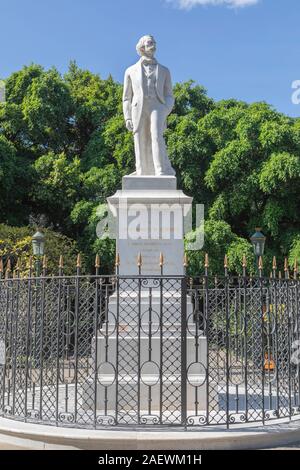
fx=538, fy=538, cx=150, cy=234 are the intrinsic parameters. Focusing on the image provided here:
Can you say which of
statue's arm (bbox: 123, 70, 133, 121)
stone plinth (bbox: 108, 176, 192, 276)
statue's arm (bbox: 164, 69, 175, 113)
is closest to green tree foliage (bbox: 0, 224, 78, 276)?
statue's arm (bbox: 123, 70, 133, 121)

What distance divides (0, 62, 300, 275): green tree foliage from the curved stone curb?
13.7 meters

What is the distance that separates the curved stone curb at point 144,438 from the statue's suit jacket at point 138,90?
19.1 feet

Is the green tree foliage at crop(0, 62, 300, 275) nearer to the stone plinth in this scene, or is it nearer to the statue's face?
the stone plinth

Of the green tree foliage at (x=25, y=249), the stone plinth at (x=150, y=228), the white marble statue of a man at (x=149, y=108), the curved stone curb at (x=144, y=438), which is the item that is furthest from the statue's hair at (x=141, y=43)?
the green tree foliage at (x=25, y=249)

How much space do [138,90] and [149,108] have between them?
1.31 feet

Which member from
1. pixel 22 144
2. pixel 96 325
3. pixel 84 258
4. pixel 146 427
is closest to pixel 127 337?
pixel 96 325

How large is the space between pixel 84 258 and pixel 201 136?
23.4 ft

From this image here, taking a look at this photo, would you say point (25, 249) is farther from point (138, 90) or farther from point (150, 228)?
point (150, 228)

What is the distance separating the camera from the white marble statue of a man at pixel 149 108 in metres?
10.1

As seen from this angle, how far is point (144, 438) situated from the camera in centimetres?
618

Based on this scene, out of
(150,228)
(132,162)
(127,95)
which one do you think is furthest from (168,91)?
(132,162)

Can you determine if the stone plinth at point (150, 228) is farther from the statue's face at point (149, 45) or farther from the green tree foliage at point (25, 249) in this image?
the green tree foliage at point (25, 249)

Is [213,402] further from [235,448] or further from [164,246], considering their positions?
[164,246]

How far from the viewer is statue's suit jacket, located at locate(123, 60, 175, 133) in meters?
10.1
